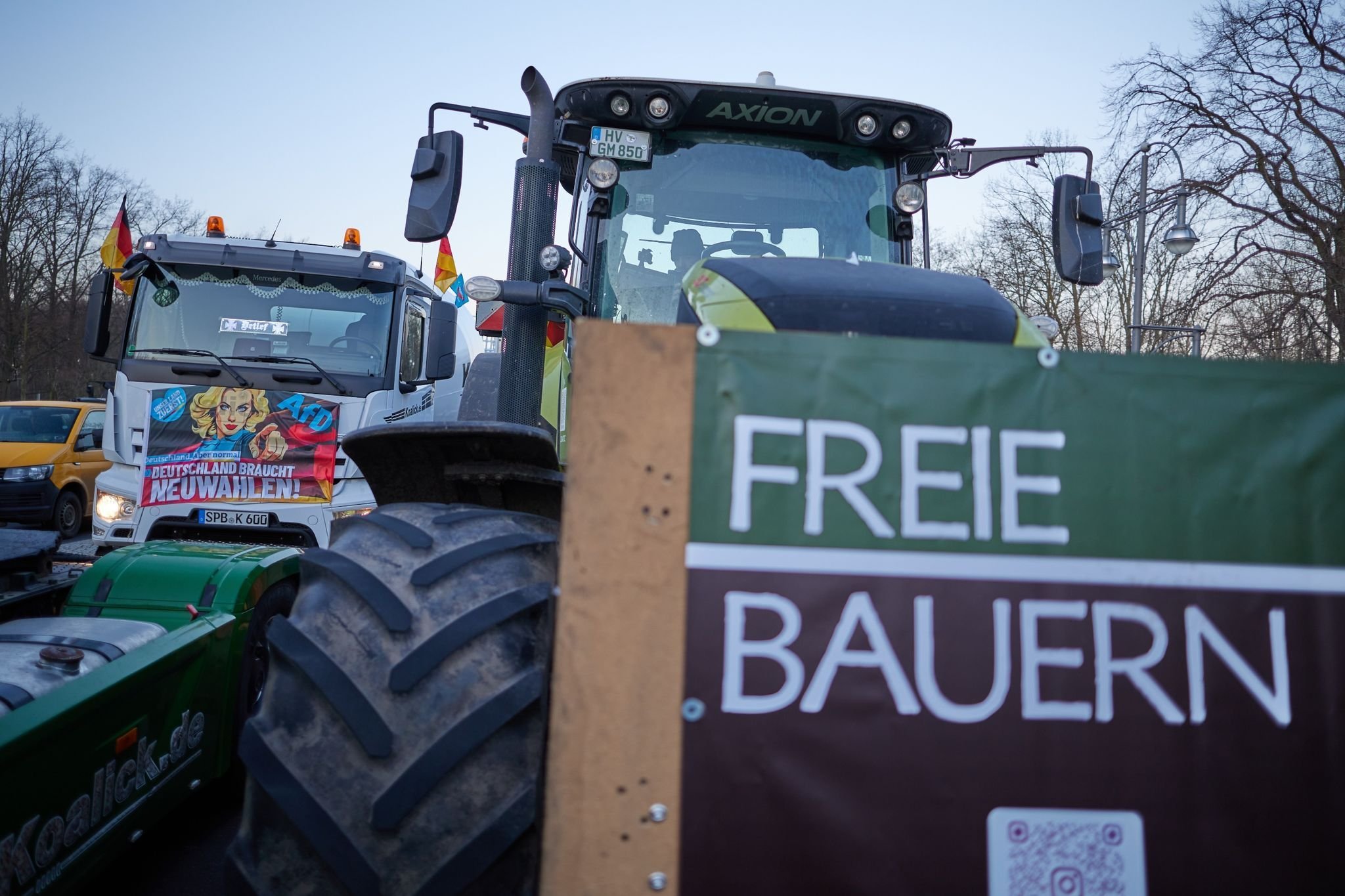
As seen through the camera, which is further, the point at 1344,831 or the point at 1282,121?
the point at 1282,121

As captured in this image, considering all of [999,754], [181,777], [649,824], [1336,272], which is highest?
[1336,272]

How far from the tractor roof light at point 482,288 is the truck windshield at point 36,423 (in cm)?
1395

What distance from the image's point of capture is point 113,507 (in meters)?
7.68

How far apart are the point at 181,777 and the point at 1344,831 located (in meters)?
3.26

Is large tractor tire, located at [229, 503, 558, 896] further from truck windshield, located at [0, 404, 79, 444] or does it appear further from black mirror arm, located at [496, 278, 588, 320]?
truck windshield, located at [0, 404, 79, 444]

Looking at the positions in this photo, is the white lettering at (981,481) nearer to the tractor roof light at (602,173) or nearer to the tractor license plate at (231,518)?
the tractor roof light at (602,173)

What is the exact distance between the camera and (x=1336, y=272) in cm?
1967

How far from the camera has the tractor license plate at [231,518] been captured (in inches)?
288

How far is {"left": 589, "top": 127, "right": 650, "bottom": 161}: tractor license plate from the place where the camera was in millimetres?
3898

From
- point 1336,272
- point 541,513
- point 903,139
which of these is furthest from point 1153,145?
point 541,513

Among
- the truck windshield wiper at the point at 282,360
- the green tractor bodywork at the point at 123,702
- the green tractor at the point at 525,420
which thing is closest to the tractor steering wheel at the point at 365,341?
the truck windshield wiper at the point at 282,360

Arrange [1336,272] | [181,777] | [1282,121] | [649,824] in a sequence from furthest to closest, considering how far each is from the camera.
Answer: [1282,121], [1336,272], [181,777], [649,824]

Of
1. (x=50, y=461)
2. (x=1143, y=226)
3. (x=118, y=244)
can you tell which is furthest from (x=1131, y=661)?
(x=1143, y=226)

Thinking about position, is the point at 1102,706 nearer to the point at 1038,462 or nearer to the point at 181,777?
the point at 1038,462
